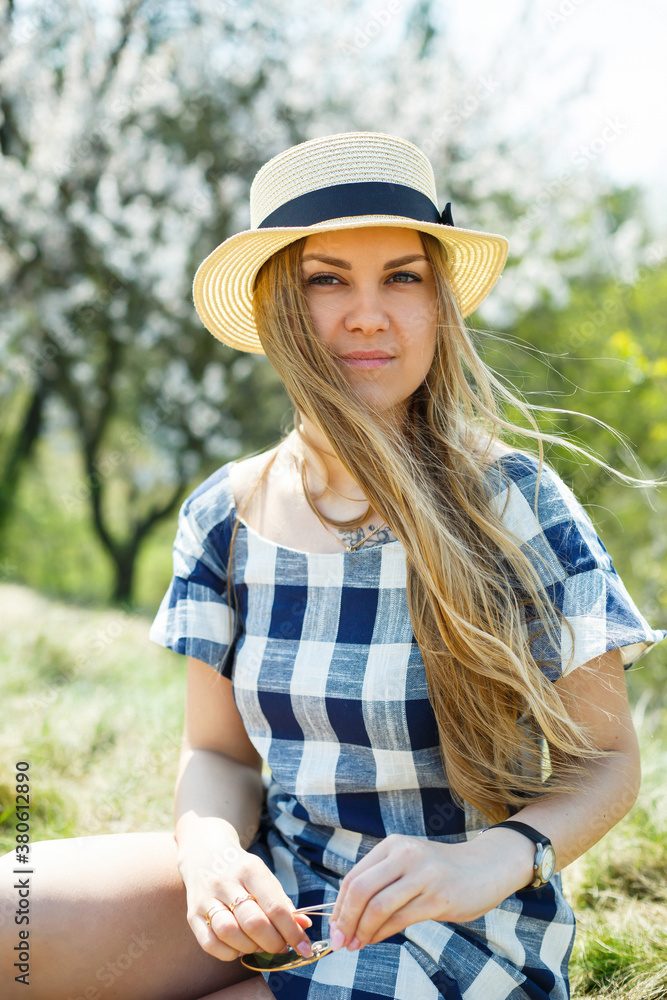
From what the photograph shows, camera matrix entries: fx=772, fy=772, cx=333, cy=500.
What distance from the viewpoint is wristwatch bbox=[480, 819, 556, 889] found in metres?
1.32

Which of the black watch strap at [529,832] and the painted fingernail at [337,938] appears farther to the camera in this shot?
the black watch strap at [529,832]

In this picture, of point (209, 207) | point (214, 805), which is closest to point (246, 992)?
A: point (214, 805)

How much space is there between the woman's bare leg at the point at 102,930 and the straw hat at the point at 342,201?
134cm

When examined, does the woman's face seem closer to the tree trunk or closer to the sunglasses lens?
the sunglasses lens

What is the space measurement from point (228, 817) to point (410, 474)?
848 mm

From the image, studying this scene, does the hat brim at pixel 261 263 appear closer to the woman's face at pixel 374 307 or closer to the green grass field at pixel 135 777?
the woman's face at pixel 374 307

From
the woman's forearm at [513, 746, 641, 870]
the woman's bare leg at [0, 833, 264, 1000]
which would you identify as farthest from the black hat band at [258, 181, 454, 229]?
the woman's bare leg at [0, 833, 264, 1000]

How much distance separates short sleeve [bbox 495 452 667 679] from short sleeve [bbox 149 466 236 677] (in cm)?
68

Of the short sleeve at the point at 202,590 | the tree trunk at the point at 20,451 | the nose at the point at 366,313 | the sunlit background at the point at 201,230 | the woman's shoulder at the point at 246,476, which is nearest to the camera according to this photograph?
the nose at the point at 366,313

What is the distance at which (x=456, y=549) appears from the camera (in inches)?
61.0

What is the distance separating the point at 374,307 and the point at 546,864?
3.64 ft

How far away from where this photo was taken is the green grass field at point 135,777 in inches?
78.8

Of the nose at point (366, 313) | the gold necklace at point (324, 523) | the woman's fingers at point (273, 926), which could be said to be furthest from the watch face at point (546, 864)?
the nose at point (366, 313)

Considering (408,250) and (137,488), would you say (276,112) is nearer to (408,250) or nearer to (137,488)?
(137,488)
